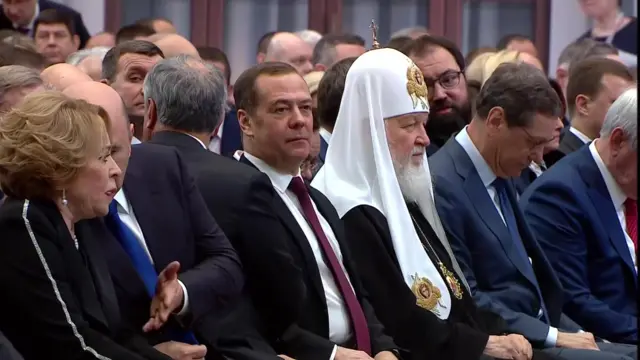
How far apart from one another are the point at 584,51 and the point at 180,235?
548 centimetres

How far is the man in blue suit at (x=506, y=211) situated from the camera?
5582 millimetres

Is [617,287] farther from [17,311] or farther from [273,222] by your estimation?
[17,311]

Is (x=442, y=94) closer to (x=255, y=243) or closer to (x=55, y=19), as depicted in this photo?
(x=255, y=243)

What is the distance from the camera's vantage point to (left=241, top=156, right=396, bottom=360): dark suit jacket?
15.6ft

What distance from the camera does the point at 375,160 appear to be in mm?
5234

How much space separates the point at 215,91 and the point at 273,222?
20.3 inches

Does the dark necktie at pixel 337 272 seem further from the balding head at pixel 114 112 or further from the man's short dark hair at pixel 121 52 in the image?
the man's short dark hair at pixel 121 52

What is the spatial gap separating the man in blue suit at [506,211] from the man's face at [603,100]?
135 cm

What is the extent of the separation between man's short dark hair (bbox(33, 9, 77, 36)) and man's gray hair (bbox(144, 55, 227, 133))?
12.5ft

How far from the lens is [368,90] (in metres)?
5.32

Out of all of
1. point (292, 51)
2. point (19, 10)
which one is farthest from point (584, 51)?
A: point (19, 10)

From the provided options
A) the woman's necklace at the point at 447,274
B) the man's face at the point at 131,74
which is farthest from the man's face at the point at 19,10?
the woman's necklace at the point at 447,274

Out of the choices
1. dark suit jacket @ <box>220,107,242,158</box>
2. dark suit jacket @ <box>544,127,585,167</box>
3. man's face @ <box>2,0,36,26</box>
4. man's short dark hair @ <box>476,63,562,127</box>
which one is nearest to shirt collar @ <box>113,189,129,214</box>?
man's short dark hair @ <box>476,63,562,127</box>

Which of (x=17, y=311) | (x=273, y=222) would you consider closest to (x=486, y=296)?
(x=273, y=222)
